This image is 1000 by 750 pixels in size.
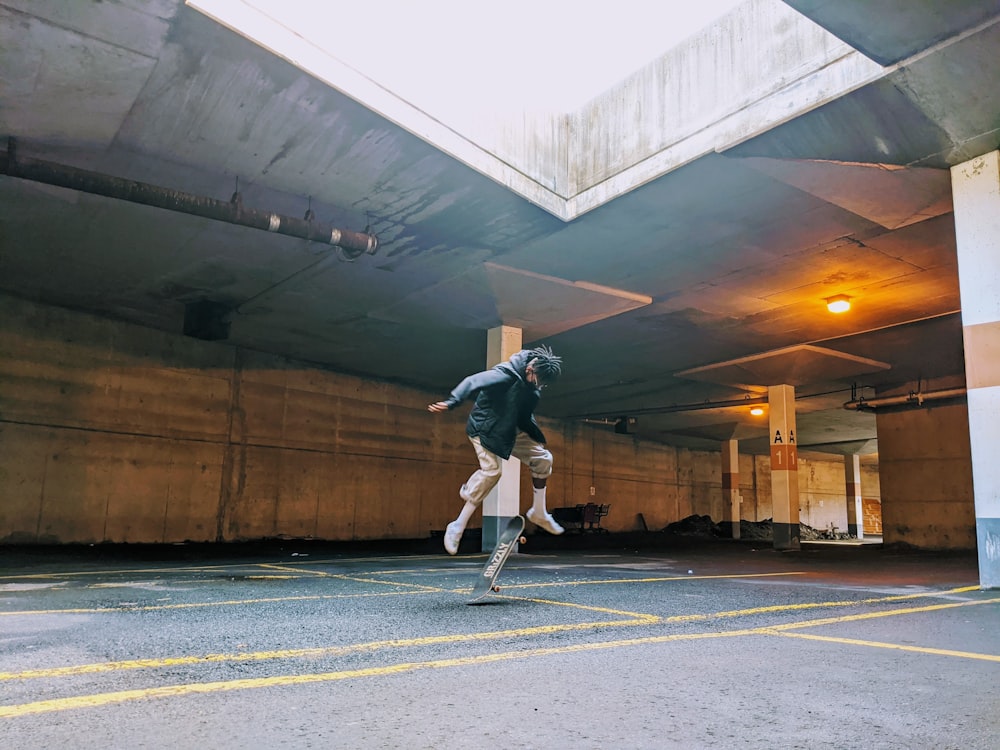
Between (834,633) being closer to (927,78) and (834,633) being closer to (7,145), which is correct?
(927,78)

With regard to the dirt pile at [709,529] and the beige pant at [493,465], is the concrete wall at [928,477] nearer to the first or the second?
the dirt pile at [709,529]

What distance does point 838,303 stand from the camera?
Answer: 44.1 ft

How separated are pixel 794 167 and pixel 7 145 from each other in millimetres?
9603

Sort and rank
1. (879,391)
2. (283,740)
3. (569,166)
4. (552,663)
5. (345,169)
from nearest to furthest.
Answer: (283,740)
(552,663)
(345,169)
(569,166)
(879,391)

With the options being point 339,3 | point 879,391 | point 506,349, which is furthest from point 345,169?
point 879,391

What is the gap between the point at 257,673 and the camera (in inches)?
126

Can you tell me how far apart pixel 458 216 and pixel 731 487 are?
2397 cm

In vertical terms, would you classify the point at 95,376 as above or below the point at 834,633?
above

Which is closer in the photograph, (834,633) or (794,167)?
(834,633)

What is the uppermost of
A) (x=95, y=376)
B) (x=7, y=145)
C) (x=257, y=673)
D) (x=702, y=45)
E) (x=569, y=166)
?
(x=702, y=45)

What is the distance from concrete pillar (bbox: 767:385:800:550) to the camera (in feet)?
65.9

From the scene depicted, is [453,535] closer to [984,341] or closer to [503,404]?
[503,404]

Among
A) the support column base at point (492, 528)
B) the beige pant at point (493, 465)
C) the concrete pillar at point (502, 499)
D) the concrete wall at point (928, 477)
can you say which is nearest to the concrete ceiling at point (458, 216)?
the concrete pillar at point (502, 499)

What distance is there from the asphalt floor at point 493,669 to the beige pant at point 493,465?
3.03 ft
